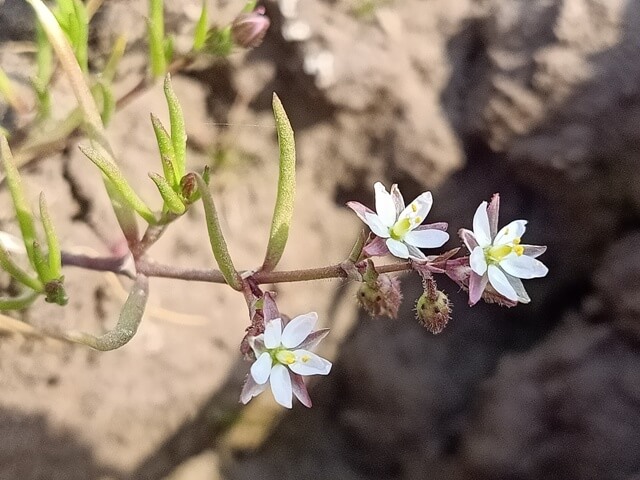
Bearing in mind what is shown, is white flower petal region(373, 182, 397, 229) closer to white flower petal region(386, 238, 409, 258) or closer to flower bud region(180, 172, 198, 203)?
white flower petal region(386, 238, 409, 258)

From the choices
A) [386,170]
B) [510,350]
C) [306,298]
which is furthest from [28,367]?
[510,350]

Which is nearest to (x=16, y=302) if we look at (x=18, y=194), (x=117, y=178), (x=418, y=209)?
(x=18, y=194)

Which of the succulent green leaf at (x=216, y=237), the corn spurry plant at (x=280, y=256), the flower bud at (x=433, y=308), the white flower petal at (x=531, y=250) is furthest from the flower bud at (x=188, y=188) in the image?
the white flower petal at (x=531, y=250)

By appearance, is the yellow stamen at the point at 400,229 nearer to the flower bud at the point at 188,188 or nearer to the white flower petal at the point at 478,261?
the white flower petal at the point at 478,261

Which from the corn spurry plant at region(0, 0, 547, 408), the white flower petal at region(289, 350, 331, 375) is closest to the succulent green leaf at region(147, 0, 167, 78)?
the corn spurry plant at region(0, 0, 547, 408)

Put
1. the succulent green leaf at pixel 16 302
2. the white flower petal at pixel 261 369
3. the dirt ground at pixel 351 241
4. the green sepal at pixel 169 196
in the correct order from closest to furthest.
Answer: the white flower petal at pixel 261 369 < the green sepal at pixel 169 196 < the succulent green leaf at pixel 16 302 < the dirt ground at pixel 351 241

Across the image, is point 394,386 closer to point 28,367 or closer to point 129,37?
point 28,367
